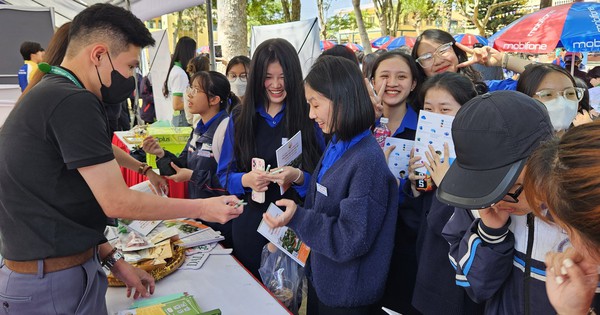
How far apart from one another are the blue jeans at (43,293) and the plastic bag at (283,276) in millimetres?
857

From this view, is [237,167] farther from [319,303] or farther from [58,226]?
[58,226]

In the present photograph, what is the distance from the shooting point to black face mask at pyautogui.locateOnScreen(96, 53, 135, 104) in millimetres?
1450

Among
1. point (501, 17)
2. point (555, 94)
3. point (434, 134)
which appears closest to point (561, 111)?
point (555, 94)

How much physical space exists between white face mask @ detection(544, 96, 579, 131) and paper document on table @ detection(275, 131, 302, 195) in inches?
45.0

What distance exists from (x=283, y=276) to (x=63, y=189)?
1.09 m

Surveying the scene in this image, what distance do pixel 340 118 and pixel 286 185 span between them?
521mm

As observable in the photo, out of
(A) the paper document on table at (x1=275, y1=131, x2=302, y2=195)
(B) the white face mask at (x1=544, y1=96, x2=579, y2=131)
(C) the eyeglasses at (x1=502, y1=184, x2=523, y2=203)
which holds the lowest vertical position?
(A) the paper document on table at (x1=275, y1=131, x2=302, y2=195)

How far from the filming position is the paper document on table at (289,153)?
1836 millimetres

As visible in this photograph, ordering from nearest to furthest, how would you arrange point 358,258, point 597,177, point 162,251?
point 597,177
point 358,258
point 162,251

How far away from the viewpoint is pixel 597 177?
650mm

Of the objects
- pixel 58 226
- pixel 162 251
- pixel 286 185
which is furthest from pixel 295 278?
pixel 58 226

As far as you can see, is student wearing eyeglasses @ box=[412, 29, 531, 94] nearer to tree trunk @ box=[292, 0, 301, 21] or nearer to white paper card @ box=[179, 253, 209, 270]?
white paper card @ box=[179, 253, 209, 270]

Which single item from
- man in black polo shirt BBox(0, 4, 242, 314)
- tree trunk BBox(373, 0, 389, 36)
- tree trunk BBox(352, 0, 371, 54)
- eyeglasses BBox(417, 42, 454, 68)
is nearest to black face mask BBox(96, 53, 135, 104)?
man in black polo shirt BBox(0, 4, 242, 314)

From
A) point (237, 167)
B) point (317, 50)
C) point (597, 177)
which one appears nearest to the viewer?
point (597, 177)
